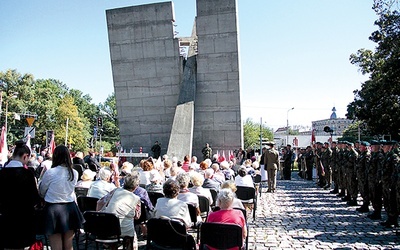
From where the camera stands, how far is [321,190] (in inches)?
545

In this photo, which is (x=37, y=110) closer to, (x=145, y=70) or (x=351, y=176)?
(x=145, y=70)

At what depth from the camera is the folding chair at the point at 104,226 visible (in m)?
4.59

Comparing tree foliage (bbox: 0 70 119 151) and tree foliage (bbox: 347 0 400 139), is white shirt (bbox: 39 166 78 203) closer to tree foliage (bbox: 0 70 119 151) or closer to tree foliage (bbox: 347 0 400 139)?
tree foliage (bbox: 347 0 400 139)

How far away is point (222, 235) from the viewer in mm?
4184

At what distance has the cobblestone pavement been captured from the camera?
6223 mm

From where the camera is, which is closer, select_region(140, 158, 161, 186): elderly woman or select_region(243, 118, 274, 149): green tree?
select_region(140, 158, 161, 186): elderly woman

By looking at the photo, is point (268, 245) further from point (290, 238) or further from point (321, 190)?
point (321, 190)

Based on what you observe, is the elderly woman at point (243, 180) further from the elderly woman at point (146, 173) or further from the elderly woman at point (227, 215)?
the elderly woman at point (227, 215)

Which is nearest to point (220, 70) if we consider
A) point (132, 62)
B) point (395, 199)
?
point (132, 62)

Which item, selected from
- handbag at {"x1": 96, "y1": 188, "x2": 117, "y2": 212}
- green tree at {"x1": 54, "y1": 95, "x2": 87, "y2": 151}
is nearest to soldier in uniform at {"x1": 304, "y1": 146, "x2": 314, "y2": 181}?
handbag at {"x1": 96, "y1": 188, "x2": 117, "y2": 212}

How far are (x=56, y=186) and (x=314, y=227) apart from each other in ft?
17.6

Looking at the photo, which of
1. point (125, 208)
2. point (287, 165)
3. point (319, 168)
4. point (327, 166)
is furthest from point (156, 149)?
point (125, 208)

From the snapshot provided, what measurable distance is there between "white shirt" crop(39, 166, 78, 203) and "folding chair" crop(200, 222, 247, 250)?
1676mm

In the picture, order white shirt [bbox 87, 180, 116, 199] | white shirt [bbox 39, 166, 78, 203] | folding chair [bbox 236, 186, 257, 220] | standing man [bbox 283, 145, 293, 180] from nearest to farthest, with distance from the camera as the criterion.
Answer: white shirt [bbox 39, 166, 78, 203], white shirt [bbox 87, 180, 116, 199], folding chair [bbox 236, 186, 257, 220], standing man [bbox 283, 145, 293, 180]
